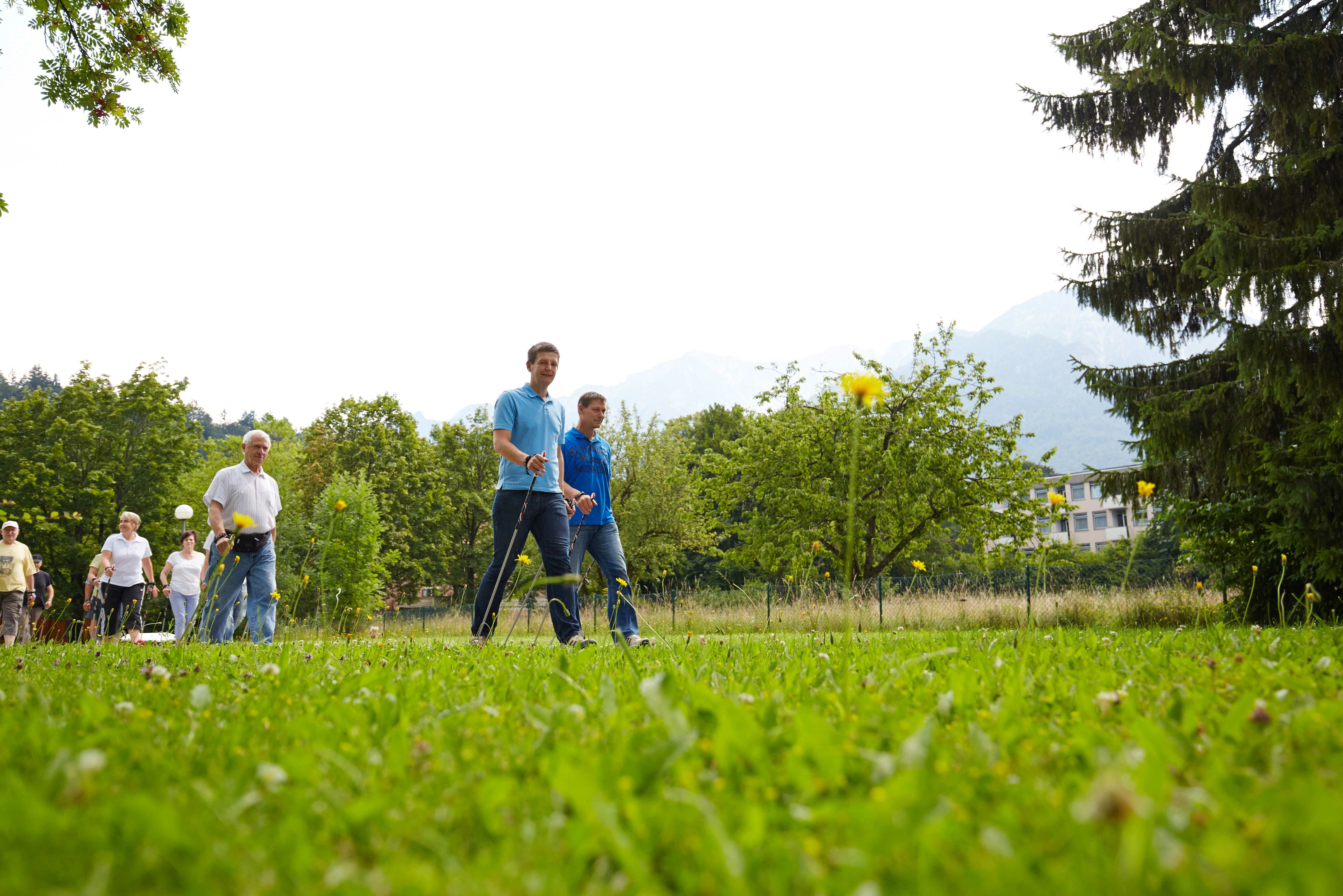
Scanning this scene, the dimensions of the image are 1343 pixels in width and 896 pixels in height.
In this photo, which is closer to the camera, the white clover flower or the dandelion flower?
the white clover flower

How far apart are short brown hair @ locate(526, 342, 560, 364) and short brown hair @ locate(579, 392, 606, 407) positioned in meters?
0.58

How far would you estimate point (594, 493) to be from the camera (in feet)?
22.1

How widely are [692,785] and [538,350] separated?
16.7 feet

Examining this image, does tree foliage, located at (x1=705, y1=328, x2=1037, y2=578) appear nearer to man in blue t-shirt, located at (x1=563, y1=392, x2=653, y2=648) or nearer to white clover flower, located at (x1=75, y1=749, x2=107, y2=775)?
man in blue t-shirt, located at (x1=563, y1=392, x2=653, y2=648)

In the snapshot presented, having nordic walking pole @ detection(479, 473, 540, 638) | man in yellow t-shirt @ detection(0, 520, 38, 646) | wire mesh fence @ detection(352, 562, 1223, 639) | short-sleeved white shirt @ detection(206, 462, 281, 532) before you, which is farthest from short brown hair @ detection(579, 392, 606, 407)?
man in yellow t-shirt @ detection(0, 520, 38, 646)

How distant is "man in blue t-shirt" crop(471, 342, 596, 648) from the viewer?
534 cm

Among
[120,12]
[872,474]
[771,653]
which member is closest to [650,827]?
[771,653]

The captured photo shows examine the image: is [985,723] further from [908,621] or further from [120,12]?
[908,621]

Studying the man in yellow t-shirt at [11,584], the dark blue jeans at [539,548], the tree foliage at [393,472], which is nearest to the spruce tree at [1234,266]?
the dark blue jeans at [539,548]

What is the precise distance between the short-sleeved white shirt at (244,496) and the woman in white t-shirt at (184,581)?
224 centimetres

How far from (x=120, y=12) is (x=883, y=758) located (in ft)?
27.3

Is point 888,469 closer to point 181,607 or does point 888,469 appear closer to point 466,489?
point 181,607

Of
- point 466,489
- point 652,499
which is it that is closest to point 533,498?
point 652,499

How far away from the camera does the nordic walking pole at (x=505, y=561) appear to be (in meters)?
5.05
